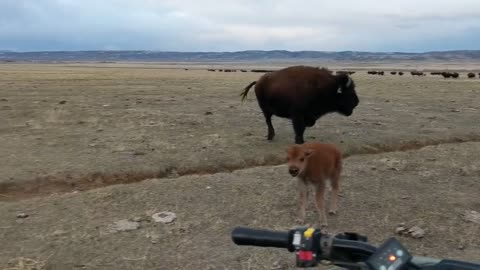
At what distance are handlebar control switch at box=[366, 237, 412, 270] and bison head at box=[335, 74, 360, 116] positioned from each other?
39.1 feet

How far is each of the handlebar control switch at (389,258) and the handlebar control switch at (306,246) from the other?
11.0 inches

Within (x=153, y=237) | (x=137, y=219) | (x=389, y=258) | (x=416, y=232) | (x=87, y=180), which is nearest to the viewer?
(x=389, y=258)

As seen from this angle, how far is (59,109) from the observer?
1972cm

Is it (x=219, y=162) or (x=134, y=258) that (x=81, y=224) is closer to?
(x=134, y=258)

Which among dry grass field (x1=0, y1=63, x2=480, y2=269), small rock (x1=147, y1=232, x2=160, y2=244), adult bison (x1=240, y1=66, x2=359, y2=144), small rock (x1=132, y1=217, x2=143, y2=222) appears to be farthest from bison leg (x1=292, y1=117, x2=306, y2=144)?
small rock (x1=147, y1=232, x2=160, y2=244)

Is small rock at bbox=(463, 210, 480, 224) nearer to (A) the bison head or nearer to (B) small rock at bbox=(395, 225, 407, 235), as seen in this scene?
(B) small rock at bbox=(395, 225, 407, 235)

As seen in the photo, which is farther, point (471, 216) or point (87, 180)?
point (87, 180)

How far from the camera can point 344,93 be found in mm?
14141

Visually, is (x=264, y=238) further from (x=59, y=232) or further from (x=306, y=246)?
(x=59, y=232)

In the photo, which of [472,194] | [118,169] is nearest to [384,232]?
[472,194]

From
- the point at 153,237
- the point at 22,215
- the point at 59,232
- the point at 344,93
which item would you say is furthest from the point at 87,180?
the point at 344,93

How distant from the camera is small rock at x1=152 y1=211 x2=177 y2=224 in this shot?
8570mm

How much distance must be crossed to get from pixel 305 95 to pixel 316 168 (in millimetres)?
5682

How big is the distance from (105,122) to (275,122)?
16.5ft
